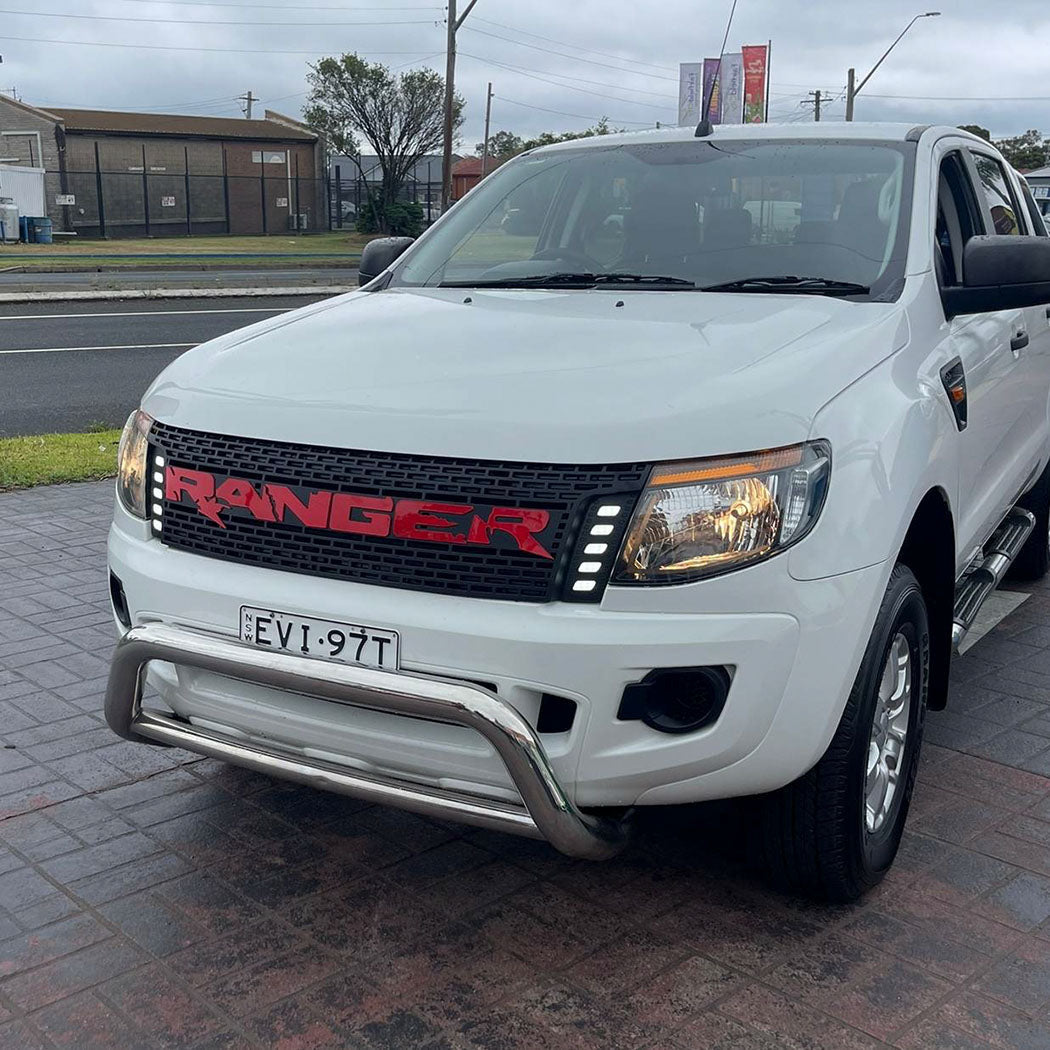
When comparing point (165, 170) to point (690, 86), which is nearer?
point (690, 86)

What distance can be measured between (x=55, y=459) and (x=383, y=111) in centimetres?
4910

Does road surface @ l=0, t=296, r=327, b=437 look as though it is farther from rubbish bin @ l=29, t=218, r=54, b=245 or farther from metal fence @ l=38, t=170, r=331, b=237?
metal fence @ l=38, t=170, r=331, b=237

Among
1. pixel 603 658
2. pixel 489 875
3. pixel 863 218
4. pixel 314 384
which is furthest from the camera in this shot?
pixel 863 218

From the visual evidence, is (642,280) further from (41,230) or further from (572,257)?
(41,230)

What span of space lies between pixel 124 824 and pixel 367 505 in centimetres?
148

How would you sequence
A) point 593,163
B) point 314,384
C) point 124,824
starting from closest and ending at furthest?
point 314,384
point 124,824
point 593,163

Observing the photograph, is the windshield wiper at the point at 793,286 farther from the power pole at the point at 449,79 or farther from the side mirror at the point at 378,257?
the power pole at the point at 449,79

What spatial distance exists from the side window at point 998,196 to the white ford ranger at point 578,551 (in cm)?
125

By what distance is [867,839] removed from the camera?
311 cm

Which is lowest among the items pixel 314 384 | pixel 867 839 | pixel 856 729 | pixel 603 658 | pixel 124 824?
pixel 124 824

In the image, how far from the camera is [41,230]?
42.2m

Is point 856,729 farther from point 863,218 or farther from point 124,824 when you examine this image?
point 124,824

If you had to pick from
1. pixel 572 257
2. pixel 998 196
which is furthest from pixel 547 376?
pixel 998 196

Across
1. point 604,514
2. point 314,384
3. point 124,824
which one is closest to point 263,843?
point 124,824
